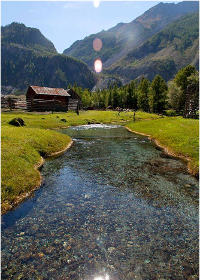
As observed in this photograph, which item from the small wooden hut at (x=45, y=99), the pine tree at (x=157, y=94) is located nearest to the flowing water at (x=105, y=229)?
the small wooden hut at (x=45, y=99)

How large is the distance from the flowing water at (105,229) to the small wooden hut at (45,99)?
4299cm

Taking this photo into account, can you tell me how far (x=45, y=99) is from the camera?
6738 centimetres

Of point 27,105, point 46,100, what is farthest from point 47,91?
point 27,105

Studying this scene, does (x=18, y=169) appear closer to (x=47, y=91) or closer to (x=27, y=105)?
(x=27, y=105)

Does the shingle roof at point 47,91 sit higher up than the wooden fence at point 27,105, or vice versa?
the shingle roof at point 47,91

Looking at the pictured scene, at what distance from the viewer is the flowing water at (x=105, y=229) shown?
556 cm

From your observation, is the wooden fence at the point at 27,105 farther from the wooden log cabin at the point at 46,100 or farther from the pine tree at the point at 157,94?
the pine tree at the point at 157,94

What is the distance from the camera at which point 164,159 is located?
1745 centimetres

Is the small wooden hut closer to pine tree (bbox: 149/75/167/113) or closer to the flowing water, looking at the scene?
pine tree (bbox: 149/75/167/113)

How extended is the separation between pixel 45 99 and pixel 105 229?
66.0 metres

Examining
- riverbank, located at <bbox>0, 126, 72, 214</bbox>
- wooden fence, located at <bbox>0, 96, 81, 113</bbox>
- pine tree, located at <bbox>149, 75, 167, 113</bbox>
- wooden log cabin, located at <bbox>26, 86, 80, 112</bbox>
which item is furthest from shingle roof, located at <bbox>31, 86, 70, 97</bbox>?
riverbank, located at <bbox>0, 126, 72, 214</bbox>

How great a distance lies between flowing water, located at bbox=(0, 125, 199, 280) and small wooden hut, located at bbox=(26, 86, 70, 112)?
1692 inches

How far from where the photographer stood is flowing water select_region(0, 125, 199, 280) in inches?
219

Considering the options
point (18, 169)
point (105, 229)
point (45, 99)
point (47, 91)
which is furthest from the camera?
point (47, 91)
